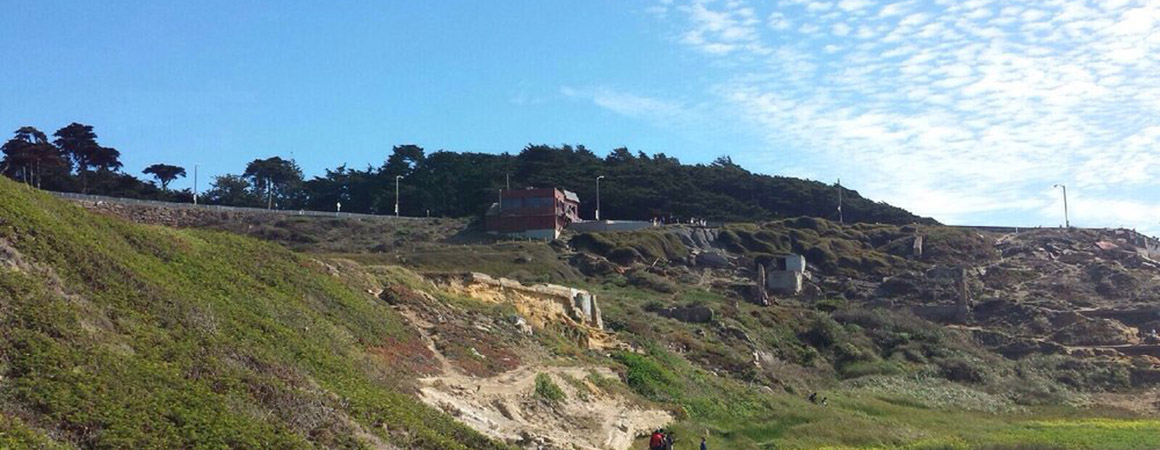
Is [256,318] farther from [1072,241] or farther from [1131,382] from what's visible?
[1072,241]

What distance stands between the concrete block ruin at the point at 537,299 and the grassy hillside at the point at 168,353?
11.9 metres

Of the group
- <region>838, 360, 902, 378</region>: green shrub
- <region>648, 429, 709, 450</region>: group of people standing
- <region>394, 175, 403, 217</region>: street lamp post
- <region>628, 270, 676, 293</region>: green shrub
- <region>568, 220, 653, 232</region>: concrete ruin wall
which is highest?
<region>394, 175, 403, 217</region>: street lamp post

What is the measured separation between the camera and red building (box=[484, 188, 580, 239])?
81188mm

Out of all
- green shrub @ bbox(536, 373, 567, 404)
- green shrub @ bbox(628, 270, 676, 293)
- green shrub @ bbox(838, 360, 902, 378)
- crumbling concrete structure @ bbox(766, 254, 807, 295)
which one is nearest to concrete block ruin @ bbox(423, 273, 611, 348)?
green shrub @ bbox(536, 373, 567, 404)

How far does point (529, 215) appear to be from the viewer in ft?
269

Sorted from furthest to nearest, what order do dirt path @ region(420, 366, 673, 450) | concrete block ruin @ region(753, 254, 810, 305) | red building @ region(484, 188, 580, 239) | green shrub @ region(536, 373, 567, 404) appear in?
1. red building @ region(484, 188, 580, 239)
2. concrete block ruin @ region(753, 254, 810, 305)
3. green shrub @ region(536, 373, 567, 404)
4. dirt path @ region(420, 366, 673, 450)

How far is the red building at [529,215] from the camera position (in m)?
81.2

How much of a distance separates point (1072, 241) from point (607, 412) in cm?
7522

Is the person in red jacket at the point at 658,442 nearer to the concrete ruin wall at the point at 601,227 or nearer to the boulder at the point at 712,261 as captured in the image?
the boulder at the point at 712,261

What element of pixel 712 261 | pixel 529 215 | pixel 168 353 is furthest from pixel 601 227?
pixel 168 353

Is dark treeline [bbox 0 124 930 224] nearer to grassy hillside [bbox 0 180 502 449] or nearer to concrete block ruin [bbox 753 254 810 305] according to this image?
concrete block ruin [bbox 753 254 810 305]

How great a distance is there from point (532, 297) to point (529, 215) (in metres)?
44.4

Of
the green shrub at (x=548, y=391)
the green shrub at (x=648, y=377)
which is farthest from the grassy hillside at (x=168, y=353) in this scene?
the green shrub at (x=648, y=377)

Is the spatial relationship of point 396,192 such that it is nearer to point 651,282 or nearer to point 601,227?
point 601,227
